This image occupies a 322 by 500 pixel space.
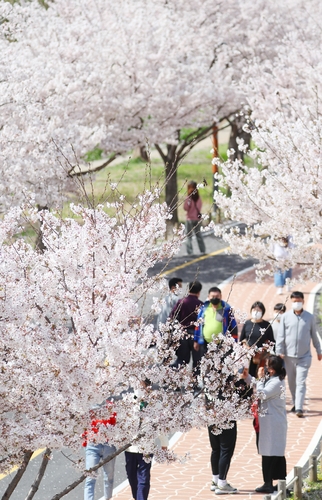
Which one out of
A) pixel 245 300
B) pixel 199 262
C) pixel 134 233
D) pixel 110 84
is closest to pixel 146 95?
pixel 110 84

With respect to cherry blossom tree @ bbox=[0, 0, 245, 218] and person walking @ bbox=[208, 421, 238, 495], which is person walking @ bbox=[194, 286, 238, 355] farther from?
cherry blossom tree @ bbox=[0, 0, 245, 218]

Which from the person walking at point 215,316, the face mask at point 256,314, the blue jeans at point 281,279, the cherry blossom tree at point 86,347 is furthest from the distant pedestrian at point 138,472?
the blue jeans at point 281,279

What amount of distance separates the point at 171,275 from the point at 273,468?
11.9m

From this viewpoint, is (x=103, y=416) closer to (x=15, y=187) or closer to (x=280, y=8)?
(x=15, y=187)

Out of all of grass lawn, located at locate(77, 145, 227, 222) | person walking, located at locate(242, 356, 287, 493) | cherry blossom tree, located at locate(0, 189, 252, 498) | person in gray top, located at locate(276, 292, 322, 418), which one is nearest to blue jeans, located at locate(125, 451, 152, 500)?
person walking, located at locate(242, 356, 287, 493)

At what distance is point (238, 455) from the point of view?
1175cm

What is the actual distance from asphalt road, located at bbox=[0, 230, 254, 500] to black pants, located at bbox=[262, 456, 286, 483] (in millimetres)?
1852

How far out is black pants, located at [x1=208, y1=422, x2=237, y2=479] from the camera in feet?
34.3

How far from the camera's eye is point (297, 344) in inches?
517

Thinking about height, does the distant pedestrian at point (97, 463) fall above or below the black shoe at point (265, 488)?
above

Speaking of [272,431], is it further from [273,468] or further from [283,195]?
[283,195]

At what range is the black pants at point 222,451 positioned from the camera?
1047 centimetres

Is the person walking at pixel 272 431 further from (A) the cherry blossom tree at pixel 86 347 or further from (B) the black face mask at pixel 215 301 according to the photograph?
(A) the cherry blossom tree at pixel 86 347

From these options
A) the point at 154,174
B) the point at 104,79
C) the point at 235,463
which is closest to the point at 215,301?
the point at 235,463
